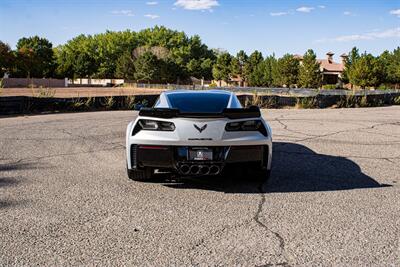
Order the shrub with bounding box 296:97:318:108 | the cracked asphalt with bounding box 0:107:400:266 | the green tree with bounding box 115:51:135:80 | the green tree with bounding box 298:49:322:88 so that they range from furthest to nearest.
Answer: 1. the green tree with bounding box 115:51:135:80
2. the green tree with bounding box 298:49:322:88
3. the shrub with bounding box 296:97:318:108
4. the cracked asphalt with bounding box 0:107:400:266

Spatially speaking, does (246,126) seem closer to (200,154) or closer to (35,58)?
(200,154)

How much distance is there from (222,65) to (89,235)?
10358 cm

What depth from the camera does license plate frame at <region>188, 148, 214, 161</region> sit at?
17.1 ft

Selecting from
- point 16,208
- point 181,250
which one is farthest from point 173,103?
point 181,250

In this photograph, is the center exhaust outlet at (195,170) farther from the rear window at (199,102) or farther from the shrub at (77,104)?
the shrub at (77,104)

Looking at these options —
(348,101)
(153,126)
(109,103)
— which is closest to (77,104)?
(109,103)

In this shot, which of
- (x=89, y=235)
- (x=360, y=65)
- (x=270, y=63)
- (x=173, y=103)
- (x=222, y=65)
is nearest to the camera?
(x=89, y=235)

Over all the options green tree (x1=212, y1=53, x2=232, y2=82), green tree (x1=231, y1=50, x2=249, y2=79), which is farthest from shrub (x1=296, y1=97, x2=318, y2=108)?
green tree (x1=212, y1=53, x2=232, y2=82)

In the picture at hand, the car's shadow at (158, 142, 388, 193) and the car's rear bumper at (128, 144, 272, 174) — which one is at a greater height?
the car's rear bumper at (128, 144, 272, 174)

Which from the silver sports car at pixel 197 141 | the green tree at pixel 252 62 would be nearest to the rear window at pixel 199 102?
the silver sports car at pixel 197 141

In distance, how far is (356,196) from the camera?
5.38 metres

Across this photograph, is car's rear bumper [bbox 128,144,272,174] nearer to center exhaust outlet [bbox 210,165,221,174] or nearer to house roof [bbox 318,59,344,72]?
center exhaust outlet [bbox 210,165,221,174]

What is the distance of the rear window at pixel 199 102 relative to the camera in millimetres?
5881

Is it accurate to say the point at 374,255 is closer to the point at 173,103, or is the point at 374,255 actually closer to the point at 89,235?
the point at 89,235
